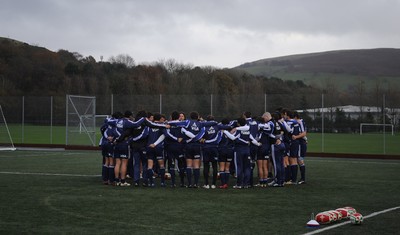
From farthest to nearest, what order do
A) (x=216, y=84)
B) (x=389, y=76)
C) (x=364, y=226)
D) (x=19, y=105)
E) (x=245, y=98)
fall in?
(x=389, y=76) → (x=216, y=84) → (x=19, y=105) → (x=245, y=98) → (x=364, y=226)

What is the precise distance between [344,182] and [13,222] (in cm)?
1055

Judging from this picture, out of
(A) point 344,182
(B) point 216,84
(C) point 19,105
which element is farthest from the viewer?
(B) point 216,84

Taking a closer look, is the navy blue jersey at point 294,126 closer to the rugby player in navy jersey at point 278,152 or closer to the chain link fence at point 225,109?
the rugby player in navy jersey at point 278,152

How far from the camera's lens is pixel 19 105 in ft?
128

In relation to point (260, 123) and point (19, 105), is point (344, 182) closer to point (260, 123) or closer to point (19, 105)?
point (260, 123)

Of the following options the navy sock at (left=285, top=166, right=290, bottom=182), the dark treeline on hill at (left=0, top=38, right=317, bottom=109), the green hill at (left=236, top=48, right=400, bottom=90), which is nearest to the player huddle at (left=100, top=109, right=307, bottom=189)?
the navy sock at (left=285, top=166, right=290, bottom=182)

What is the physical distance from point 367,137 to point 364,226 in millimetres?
26299

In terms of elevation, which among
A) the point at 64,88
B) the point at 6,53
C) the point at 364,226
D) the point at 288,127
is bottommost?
the point at 364,226

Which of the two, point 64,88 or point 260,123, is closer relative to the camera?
point 260,123

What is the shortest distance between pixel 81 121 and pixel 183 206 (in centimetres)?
2293

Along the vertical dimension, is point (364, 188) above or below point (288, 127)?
below

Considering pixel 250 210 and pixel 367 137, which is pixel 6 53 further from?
pixel 250 210

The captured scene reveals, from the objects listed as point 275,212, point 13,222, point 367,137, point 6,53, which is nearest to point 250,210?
point 275,212

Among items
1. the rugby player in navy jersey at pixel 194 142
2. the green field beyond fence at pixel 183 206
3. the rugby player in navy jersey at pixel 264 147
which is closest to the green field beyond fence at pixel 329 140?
the green field beyond fence at pixel 183 206
